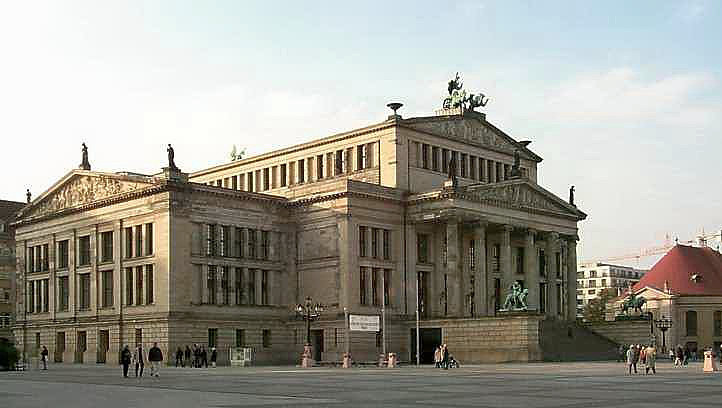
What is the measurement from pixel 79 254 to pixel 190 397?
203ft

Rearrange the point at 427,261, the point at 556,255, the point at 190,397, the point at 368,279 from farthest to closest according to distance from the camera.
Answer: the point at 556,255, the point at 427,261, the point at 368,279, the point at 190,397

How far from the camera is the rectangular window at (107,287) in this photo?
90188mm

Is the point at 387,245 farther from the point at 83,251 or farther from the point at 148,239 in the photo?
the point at 83,251

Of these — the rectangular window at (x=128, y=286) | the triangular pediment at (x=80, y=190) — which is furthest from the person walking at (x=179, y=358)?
the triangular pediment at (x=80, y=190)

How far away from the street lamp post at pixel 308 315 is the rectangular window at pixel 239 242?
6946mm

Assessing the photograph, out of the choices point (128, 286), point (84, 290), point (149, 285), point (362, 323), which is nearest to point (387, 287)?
point (362, 323)

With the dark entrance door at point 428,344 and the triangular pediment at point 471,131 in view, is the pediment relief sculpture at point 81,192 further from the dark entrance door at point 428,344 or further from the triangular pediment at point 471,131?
the dark entrance door at point 428,344

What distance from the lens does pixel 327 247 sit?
8775 centimetres

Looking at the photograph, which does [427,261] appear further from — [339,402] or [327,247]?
[339,402]

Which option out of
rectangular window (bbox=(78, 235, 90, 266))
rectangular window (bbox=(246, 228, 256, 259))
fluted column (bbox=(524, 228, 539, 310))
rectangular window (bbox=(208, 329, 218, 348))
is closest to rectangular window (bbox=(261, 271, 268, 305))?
rectangular window (bbox=(246, 228, 256, 259))

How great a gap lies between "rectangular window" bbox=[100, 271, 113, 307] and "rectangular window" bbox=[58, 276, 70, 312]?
7.05 m

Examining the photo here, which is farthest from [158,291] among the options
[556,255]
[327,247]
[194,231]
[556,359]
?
[556,255]

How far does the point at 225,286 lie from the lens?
86.4 metres

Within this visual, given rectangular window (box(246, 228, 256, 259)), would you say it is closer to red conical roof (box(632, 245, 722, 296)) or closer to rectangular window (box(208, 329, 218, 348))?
rectangular window (box(208, 329, 218, 348))
